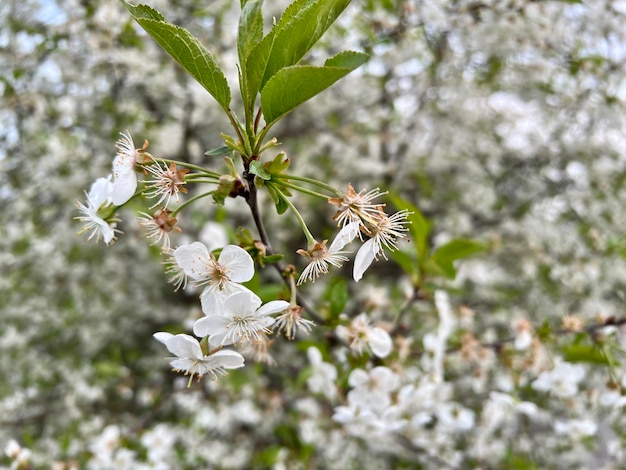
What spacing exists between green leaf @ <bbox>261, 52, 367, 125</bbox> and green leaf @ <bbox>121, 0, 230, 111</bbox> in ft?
0.20

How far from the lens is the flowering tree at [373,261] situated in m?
0.76

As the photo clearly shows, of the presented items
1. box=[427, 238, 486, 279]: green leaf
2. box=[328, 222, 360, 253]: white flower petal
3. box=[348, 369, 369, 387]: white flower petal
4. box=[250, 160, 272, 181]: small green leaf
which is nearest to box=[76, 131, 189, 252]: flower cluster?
box=[250, 160, 272, 181]: small green leaf

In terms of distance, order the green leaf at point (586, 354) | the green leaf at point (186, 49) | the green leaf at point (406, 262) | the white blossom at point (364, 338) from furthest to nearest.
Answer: the green leaf at point (406, 262) → the green leaf at point (586, 354) → the white blossom at point (364, 338) → the green leaf at point (186, 49)

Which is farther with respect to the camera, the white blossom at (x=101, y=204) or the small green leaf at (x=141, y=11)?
the white blossom at (x=101, y=204)

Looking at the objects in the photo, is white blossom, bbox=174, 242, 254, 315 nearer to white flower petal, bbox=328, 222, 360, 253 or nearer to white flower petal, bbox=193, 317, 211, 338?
white flower petal, bbox=193, 317, 211, 338

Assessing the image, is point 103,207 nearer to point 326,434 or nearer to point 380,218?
point 380,218

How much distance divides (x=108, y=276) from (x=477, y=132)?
8.09 ft

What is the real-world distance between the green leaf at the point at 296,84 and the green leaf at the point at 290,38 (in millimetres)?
46

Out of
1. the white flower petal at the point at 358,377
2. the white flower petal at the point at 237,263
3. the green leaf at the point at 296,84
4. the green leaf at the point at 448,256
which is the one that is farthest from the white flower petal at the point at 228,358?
the green leaf at the point at 448,256

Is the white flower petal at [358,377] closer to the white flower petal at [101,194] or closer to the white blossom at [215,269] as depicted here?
the white blossom at [215,269]

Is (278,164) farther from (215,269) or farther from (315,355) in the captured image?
(315,355)

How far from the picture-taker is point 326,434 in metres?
2.35

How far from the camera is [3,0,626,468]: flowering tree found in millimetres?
762

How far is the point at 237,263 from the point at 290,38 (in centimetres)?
32
